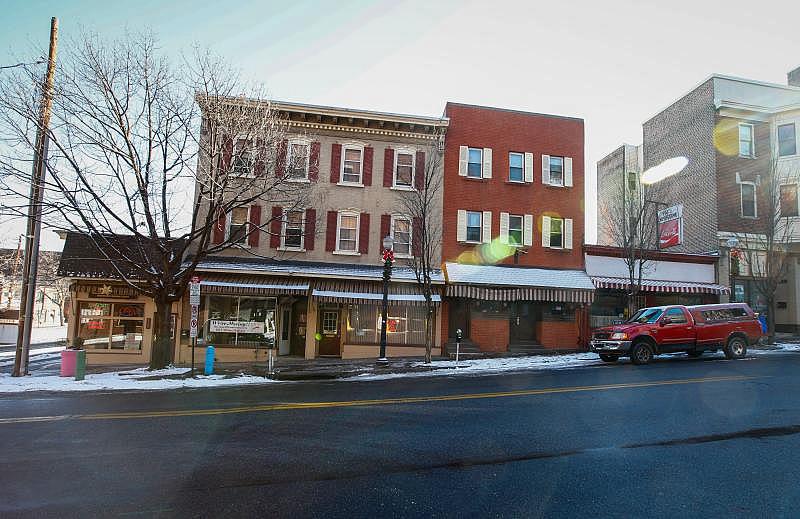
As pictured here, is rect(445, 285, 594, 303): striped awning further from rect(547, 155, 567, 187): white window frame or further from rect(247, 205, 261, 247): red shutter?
rect(247, 205, 261, 247): red shutter

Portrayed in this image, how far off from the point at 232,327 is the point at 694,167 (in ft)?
82.3

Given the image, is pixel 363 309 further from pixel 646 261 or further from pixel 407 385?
pixel 646 261

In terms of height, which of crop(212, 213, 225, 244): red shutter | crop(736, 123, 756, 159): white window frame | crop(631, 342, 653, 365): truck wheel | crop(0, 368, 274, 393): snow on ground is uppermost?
crop(736, 123, 756, 159): white window frame

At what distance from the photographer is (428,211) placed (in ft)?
73.1

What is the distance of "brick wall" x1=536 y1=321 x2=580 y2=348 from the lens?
2417cm

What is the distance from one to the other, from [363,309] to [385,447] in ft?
51.8

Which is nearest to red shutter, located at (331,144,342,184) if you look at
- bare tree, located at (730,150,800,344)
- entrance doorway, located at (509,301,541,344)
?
entrance doorway, located at (509,301,541,344)

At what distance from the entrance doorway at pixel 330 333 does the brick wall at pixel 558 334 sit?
9.43 m

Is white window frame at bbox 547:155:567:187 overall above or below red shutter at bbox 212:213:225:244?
above

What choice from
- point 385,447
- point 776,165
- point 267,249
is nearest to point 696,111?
point 776,165

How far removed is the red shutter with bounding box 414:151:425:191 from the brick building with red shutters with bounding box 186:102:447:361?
3.5 inches

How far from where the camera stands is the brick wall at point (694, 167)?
26672 millimetres

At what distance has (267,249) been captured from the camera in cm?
2292

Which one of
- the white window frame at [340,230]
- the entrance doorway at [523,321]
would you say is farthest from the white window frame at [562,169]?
the white window frame at [340,230]
